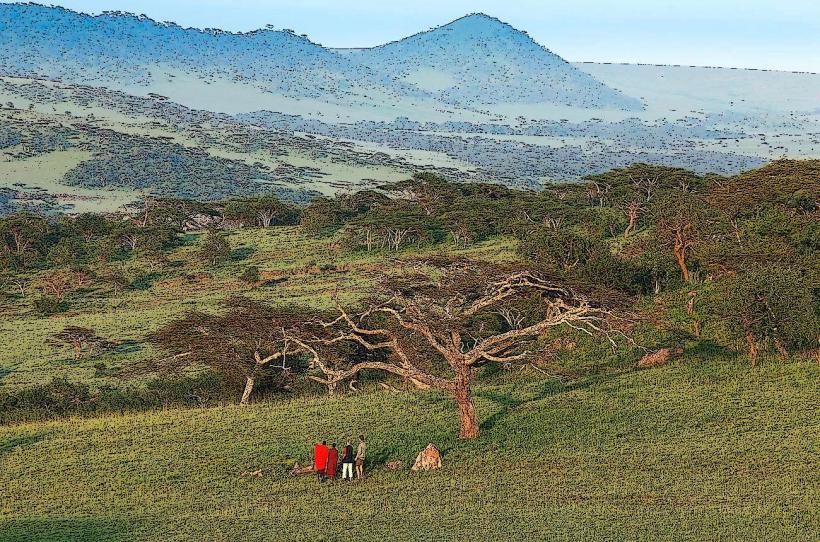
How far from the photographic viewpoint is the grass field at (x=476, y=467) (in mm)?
20719

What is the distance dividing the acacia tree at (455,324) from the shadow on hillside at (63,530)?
26.6 ft

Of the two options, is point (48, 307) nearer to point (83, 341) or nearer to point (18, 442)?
point (83, 341)

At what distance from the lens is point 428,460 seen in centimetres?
2542

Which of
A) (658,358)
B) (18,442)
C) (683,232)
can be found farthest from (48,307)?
(658,358)

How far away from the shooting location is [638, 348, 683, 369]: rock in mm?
37763

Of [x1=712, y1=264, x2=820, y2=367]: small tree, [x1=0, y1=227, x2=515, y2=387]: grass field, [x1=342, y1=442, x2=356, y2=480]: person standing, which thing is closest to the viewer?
[x1=342, y1=442, x2=356, y2=480]: person standing

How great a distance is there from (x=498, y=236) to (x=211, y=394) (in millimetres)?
53331

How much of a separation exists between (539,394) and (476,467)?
9.57 metres

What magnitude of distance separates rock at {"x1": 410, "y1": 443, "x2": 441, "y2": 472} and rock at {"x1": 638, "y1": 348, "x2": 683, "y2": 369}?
1474 centimetres

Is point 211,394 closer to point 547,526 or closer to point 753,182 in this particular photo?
point 547,526

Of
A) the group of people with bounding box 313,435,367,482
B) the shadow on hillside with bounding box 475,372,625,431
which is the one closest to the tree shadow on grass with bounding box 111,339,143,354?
the shadow on hillside with bounding box 475,372,625,431

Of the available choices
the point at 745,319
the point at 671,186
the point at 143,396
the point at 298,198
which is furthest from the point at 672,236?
the point at 298,198

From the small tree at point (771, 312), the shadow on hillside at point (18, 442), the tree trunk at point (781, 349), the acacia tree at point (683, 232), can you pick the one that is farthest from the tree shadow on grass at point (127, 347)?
the tree trunk at point (781, 349)

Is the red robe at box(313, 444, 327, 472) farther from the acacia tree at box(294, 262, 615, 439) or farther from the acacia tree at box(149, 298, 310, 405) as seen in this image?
the acacia tree at box(149, 298, 310, 405)
